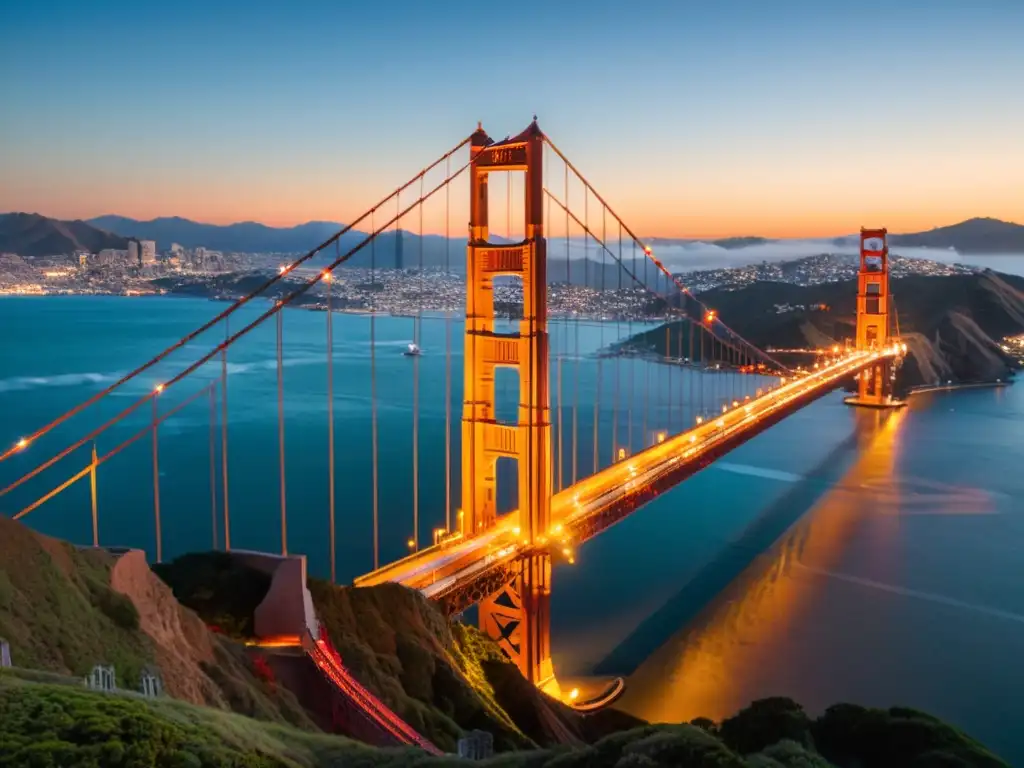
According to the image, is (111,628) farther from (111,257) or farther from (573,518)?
(111,257)

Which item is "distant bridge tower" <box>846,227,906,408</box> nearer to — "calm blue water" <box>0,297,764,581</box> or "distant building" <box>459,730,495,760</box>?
"calm blue water" <box>0,297,764,581</box>

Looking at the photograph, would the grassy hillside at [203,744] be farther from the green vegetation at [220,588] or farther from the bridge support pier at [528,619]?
the bridge support pier at [528,619]

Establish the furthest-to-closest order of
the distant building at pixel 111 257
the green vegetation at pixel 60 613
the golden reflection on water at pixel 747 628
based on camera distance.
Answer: the distant building at pixel 111 257, the golden reflection on water at pixel 747 628, the green vegetation at pixel 60 613

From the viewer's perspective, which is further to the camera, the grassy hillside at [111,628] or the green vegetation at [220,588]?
the green vegetation at [220,588]

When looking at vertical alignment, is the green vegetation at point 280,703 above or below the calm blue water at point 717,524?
above

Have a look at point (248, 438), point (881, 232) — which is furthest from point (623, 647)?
point (881, 232)

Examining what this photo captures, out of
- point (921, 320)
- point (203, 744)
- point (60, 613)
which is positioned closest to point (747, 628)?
point (60, 613)

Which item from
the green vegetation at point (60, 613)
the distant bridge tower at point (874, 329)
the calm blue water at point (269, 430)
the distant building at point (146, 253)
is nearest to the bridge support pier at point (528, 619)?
the calm blue water at point (269, 430)
